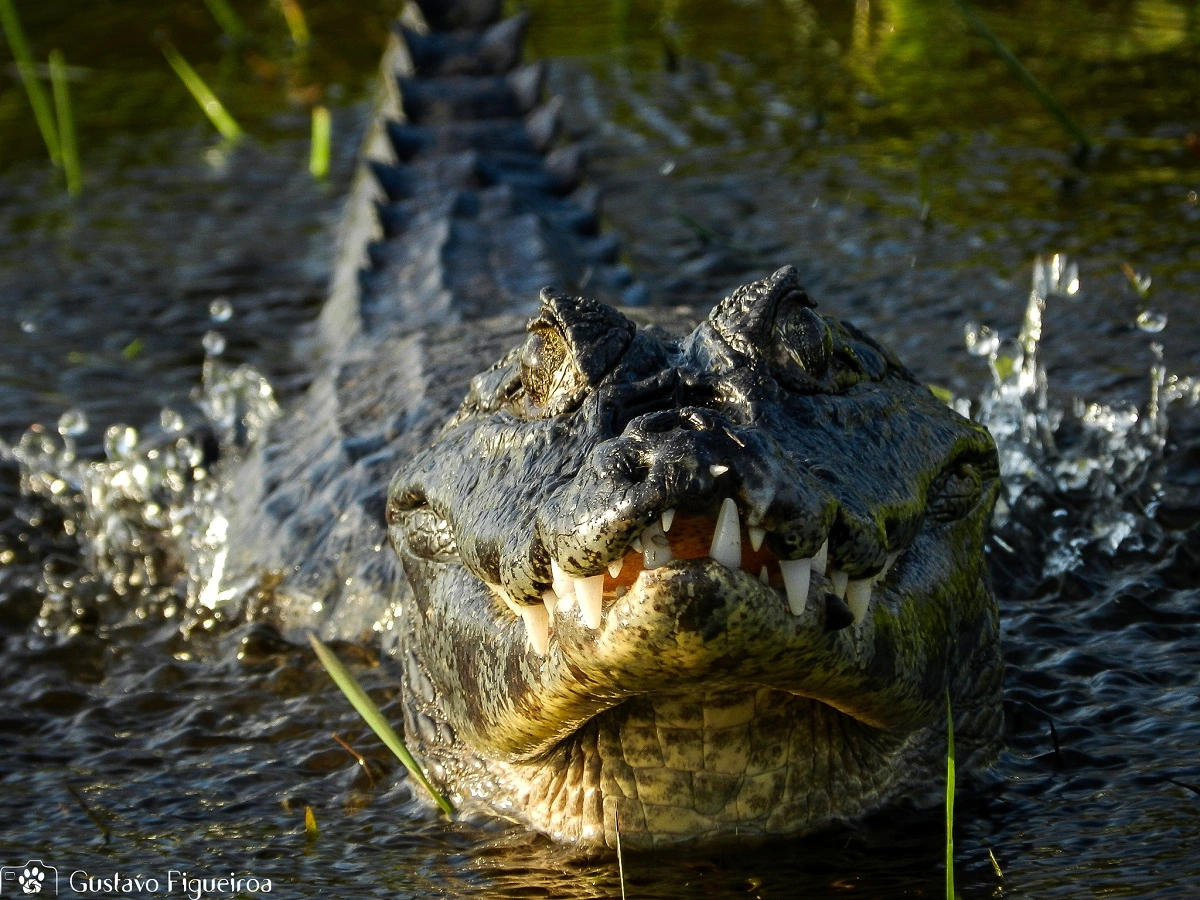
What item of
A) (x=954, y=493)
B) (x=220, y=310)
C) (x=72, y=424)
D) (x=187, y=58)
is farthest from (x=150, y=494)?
(x=187, y=58)

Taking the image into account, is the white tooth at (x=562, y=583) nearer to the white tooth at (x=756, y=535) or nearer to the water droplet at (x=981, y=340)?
the white tooth at (x=756, y=535)

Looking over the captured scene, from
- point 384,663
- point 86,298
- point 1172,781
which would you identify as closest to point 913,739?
point 1172,781

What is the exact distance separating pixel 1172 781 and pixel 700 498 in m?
1.33

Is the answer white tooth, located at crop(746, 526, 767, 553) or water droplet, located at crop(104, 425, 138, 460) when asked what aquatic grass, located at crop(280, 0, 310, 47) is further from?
white tooth, located at crop(746, 526, 767, 553)

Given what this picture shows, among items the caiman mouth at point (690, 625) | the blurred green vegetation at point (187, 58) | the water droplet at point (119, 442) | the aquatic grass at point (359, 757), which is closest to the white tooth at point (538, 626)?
the caiman mouth at point (690, 625)

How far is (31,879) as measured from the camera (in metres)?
3.14

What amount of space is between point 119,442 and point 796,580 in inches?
134

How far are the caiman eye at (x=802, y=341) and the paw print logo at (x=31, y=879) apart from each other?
1.69 m

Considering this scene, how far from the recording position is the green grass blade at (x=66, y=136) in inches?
259

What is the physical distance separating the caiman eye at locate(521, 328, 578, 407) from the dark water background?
87 cm

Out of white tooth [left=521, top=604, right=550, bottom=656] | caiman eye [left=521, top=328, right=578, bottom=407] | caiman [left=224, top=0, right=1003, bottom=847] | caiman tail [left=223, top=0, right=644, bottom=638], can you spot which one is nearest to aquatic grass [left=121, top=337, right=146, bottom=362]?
caiman tail [left=223, top=0, right=644, bottom=638]

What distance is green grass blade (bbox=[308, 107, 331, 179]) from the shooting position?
24.0 feet

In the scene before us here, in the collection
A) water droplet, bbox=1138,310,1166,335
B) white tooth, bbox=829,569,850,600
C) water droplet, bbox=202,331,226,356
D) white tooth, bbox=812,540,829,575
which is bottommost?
water droplet, bbox=202,331,226,356

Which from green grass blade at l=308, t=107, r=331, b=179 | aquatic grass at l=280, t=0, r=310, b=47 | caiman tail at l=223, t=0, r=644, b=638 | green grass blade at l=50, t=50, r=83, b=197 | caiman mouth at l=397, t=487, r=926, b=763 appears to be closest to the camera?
caiman mouth at l=397, t=487, r=926, b=763
